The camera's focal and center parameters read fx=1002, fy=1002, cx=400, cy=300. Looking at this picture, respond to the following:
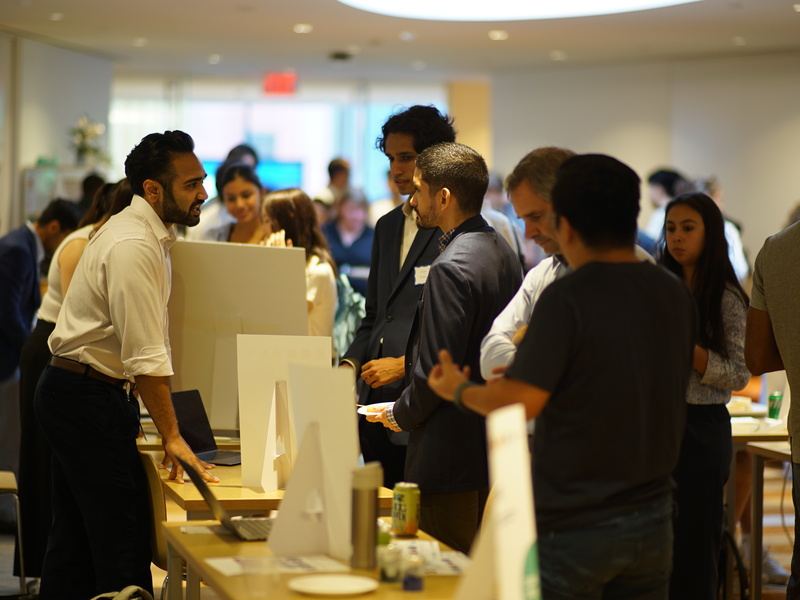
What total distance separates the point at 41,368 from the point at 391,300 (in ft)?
5.34

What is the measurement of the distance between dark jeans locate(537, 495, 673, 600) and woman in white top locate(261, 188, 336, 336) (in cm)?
240

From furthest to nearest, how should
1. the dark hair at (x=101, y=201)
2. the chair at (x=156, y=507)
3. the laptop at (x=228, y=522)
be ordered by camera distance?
the dark hair at (x=101, y=201), the chair at (x=156, y=507), the laptop at (x=228, y=522)

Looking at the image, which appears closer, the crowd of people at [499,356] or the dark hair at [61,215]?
the crowd of people at [499,356]

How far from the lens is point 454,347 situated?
104 inches

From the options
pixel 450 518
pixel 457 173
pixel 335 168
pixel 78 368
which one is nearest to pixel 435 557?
pixel 450 518

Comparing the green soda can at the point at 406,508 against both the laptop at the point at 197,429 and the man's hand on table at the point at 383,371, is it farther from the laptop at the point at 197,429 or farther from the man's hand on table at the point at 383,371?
the laptop at the point at 197,429

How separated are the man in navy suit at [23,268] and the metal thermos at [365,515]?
136 inches

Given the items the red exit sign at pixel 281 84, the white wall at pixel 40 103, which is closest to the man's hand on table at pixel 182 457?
the white wall at pixel 40 103

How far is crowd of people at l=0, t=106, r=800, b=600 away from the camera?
1828 millimetres

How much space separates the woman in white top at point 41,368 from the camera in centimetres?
375

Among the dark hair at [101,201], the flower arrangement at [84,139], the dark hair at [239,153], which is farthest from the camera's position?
the flower arrangement at [84,139]

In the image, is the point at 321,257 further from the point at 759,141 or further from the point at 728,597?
the point at 759,141

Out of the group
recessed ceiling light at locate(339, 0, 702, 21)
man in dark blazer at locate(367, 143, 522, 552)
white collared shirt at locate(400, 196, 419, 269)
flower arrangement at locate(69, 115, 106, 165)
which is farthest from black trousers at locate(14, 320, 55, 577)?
flower arrangement at locate(69, 115, 106, 165)

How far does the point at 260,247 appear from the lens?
3492 millimetres
